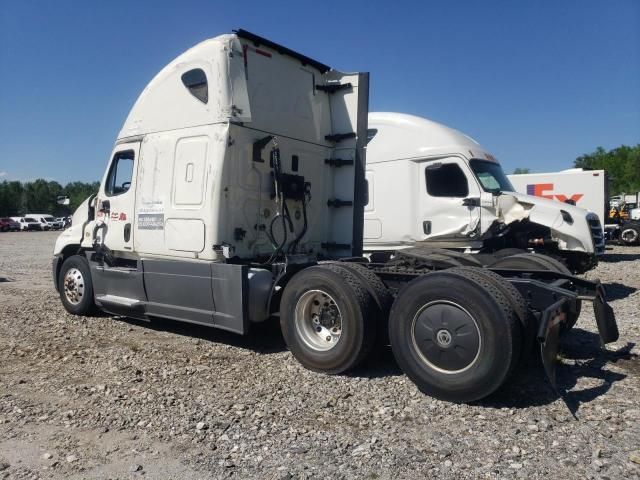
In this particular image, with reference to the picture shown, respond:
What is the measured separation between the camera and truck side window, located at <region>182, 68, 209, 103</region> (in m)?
6.39

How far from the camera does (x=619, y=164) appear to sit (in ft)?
207

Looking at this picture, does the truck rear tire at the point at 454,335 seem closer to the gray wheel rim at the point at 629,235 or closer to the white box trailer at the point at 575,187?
the white box trailer at the point at 575,187

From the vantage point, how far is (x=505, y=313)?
4.11 meters

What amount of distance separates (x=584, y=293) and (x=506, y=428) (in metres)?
2.03

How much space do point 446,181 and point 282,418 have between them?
22.0 ft

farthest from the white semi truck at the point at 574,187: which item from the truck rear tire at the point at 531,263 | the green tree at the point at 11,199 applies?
the green tree at the point at 11,199

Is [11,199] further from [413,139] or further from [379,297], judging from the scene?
[379,297]

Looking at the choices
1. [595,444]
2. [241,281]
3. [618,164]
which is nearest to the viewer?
[595,444]

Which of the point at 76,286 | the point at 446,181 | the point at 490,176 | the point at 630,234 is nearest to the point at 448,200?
the point at 446,181

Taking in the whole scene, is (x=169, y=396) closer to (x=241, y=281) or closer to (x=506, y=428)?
(x=241, y=281)

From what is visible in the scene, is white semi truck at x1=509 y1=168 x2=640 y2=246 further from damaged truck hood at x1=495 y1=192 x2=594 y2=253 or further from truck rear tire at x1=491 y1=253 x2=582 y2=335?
truck rear tire at x1=491 y1=253 x2=582 y2=335

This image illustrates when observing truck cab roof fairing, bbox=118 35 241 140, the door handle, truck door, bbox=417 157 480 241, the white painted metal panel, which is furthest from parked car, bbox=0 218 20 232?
the white painted metal panel

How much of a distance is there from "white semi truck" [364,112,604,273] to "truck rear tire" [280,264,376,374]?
158 inches

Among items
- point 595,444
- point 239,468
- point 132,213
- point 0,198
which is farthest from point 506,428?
point 0,198
